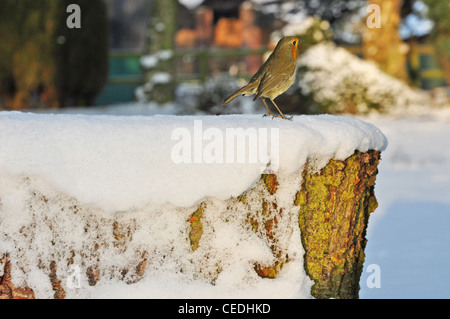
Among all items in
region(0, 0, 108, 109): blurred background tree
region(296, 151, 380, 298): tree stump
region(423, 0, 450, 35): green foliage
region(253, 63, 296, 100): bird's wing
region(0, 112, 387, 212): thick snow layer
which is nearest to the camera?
region(0, 112, 387, 212): thick snow layer

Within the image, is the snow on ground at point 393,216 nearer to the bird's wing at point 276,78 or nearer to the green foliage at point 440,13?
the bird's wing at point 276,78

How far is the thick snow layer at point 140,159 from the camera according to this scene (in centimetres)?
272

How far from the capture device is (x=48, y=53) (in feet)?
47.3

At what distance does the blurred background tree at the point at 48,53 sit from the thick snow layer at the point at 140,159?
1189cm

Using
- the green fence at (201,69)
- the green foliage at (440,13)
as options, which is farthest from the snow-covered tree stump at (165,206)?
the green fence at (201,69)

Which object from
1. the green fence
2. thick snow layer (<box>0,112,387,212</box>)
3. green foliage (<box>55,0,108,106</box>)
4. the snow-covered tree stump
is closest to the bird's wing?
the snow-covered tree stump

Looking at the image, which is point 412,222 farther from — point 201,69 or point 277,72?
point 201,69

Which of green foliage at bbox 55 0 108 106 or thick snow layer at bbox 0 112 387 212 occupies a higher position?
green foliage at bbox 55 0 108 106

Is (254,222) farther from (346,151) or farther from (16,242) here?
(16,242)

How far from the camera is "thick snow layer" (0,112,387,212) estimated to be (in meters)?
2.72

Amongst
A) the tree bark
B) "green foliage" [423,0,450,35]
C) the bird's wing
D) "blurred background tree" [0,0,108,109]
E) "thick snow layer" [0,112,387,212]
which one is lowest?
the tree bark

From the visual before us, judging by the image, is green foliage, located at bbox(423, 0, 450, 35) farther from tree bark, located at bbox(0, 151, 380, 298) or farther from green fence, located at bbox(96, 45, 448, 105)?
tree bark, located at bbox(0, 151, 380, 298)

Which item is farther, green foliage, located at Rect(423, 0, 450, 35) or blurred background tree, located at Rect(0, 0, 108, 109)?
green foliage, located at Rect(423, 0, 450, 35)

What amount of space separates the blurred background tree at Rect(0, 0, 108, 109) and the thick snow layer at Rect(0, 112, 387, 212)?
11.9 metres
